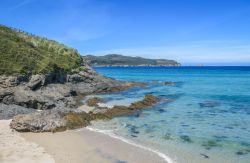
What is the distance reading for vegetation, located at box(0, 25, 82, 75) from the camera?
51844 mm

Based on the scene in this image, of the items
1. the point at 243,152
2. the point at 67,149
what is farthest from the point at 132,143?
the point at 243,152

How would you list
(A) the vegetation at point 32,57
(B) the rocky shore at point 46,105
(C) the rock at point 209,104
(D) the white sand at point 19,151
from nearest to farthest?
(D) the white sand at point 19,151, (B) the rocky shore at point 46,105, (C) the rock at point 209,104, (A) the vegetation at point 32,57

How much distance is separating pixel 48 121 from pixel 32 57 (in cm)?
3286

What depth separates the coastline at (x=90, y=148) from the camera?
863 inches

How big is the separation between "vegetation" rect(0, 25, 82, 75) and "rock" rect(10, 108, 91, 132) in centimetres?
1897

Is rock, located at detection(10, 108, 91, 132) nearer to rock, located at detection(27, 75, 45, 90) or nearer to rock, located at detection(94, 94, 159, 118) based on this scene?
rock, located at detection(94, 94, 159, 118)

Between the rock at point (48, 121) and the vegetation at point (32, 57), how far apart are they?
19.0m

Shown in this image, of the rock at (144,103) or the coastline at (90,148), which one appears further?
the rock at (144,103)

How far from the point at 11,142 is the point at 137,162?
978cm

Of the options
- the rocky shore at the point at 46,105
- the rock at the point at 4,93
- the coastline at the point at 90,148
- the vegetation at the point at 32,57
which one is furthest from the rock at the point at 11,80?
the coastline at the point at 90,148

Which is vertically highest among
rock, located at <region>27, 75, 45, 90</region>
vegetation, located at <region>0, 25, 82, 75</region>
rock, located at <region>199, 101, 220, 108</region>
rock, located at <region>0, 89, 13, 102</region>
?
vegetation, located at <region>0, 25, 82, 75</region>

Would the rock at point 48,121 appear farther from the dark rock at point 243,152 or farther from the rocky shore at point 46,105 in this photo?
the dark rock at point 243,152

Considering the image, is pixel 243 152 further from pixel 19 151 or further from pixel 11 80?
pixel 11 80

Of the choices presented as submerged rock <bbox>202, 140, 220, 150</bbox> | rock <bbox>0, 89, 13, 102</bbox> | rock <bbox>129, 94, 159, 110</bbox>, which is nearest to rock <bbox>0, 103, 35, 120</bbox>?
rock <bbox>0, 89, 13, 102</bbox>
